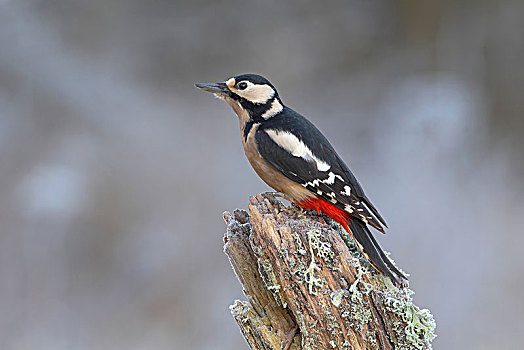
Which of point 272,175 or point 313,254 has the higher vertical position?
point 272,175

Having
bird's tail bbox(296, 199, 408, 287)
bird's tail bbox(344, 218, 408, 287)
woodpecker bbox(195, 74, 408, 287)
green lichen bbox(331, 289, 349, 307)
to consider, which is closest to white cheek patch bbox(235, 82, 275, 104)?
woodpecker bbox(195, 74, 408, 287)

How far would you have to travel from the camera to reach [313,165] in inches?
44.4

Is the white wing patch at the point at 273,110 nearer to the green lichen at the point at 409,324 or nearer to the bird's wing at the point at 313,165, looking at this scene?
the bird's wing at the point at 313,165

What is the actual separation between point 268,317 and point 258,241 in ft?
0.51

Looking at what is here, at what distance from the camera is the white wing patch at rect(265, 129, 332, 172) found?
113cm

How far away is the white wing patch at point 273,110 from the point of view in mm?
1229

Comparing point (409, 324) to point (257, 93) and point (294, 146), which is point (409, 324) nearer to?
point (294, 146)

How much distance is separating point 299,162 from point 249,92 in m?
0.22

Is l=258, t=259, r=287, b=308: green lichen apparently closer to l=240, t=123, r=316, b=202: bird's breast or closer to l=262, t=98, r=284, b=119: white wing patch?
l=240, t=123, r=316, b=202: bird's breast

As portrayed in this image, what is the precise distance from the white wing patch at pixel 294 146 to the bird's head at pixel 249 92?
89 millimetres

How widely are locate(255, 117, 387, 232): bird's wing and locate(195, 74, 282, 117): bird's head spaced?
7 cm

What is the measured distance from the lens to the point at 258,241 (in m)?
0.98

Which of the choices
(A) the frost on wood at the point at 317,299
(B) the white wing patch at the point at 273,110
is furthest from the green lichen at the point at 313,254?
(B) the white wing patch at the point at 273,110

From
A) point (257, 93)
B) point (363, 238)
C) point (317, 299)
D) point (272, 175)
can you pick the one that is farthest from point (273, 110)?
point (317, 299)
